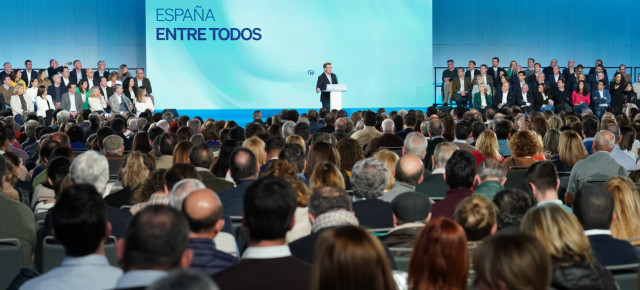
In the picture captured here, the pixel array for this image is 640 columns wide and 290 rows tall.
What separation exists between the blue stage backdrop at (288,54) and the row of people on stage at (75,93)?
2686 millimetres

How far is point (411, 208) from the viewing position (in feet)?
14.1

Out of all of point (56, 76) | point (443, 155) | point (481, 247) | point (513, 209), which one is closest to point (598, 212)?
point (513, 209)

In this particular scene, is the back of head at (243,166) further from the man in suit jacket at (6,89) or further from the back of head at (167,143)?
the man in suit jacket at (6,89)

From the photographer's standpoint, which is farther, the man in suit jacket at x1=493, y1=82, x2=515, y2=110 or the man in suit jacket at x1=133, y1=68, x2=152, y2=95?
the man in suit jacket at x1=133, y1=68, x2=152, y2=95

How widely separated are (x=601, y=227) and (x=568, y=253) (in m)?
0.84

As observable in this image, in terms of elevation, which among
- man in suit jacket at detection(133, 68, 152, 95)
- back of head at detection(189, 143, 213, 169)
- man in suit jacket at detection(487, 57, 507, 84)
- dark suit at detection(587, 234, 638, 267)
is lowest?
dark suit at detection(587, 234, 638, 267)

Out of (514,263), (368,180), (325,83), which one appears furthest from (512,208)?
(325,83)

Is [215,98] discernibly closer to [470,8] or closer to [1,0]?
[1,0]

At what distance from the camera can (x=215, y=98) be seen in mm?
19641

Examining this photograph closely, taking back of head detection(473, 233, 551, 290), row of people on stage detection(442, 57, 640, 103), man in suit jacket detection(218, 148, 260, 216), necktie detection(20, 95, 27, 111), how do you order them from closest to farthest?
back of head detection(473, 233, 551, 290)
man in suit jacket detection(218, 148, 260, 216)
necktie detection(20, 95, 27, 111)
row of people on stage detection(442, 57, 640, 103)

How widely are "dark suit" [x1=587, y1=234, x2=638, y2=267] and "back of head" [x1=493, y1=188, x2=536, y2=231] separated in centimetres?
38

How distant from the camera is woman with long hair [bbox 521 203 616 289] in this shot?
9.93ft

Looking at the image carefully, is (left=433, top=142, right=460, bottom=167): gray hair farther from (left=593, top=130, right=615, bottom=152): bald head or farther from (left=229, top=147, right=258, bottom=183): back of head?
(left=229, top=147, right=258, bottom=183): back of head

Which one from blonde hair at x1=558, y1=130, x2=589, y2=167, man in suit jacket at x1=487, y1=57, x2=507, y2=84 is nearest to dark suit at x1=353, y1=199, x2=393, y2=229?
blonde hair at x1=558, y1=130, x2=589, y2=167
